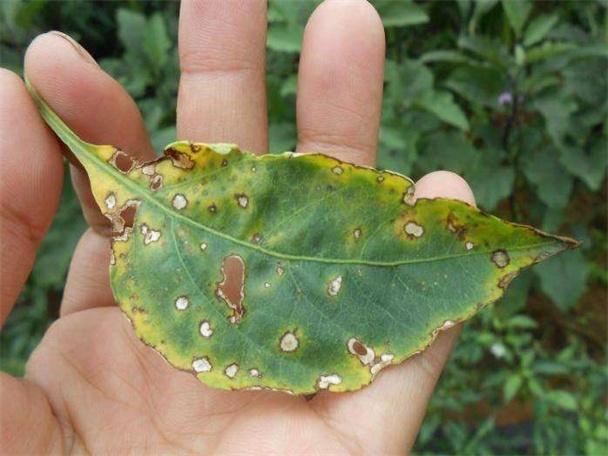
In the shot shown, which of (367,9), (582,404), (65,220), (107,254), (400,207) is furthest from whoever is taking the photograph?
(582,404)

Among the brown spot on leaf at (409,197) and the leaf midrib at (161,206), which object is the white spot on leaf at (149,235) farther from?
the brown spot on leaf at (409,197)

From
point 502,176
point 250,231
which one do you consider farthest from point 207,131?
point 502,176

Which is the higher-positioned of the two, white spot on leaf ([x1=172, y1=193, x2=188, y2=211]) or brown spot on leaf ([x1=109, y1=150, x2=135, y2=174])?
brown spot on leaf ([x1=109, y1=150, x2=135, y2=174])

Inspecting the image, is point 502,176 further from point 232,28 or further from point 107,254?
point 107,254

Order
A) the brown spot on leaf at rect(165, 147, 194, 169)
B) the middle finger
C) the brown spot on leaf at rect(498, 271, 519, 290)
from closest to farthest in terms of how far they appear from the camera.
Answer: the brown spot on leaf at rect(498, 271, 519, 290) → the brown spot on leaf at rect(165, 147, 194, 169) → the middle finger

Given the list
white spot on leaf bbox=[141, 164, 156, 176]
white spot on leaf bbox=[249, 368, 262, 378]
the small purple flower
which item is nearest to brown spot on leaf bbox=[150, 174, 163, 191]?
white spot on leaf bbox=[141, 164, 156, 176]

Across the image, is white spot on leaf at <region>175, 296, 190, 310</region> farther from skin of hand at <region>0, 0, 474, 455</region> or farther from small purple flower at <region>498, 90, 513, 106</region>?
small purple flower at <region>498, 90, 513, 106</region>

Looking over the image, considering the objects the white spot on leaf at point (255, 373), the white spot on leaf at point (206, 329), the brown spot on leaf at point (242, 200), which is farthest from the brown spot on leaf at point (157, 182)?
the white spot on leaf at point (255, 373)
